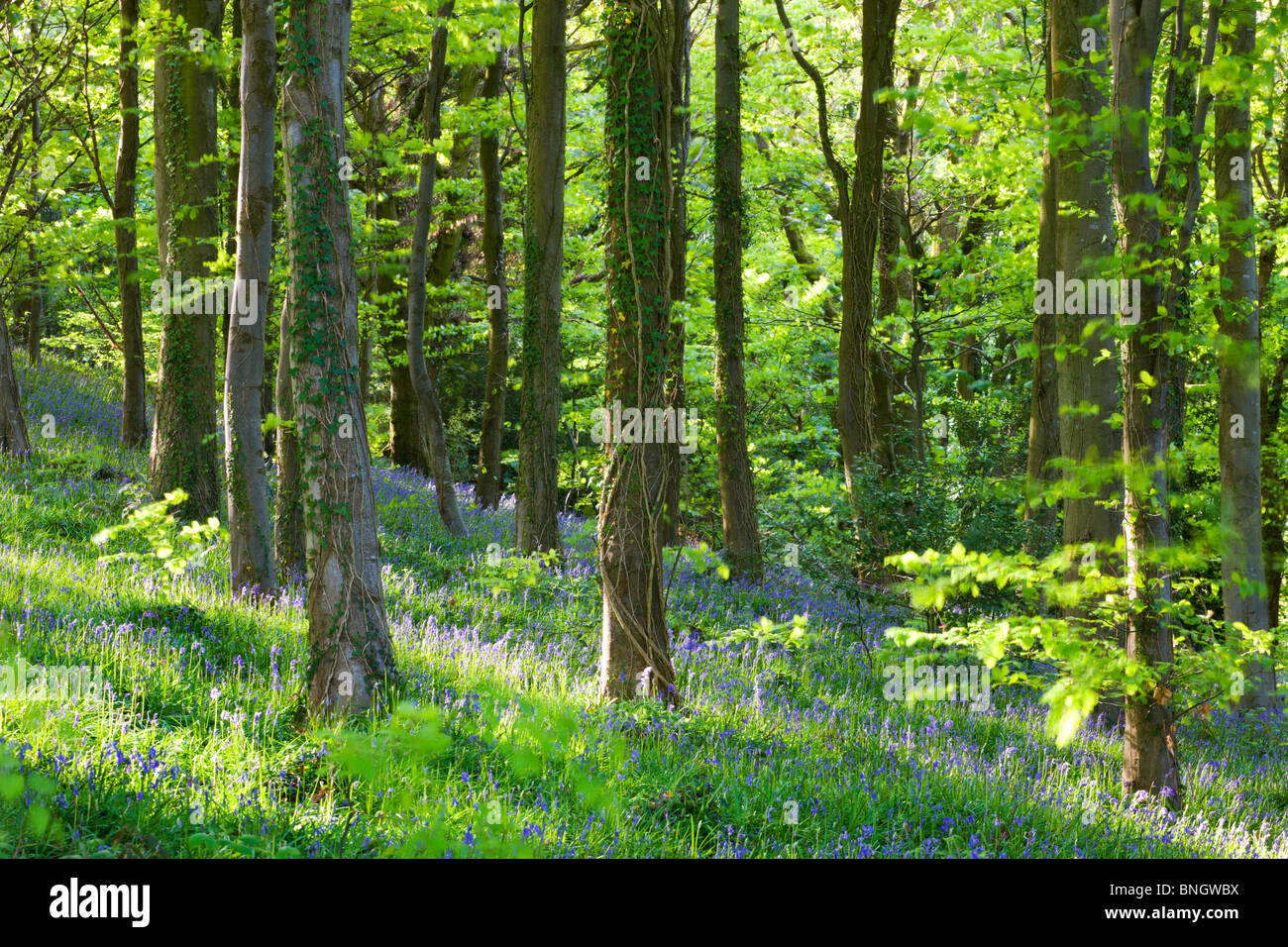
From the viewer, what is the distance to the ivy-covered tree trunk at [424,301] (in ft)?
38.0

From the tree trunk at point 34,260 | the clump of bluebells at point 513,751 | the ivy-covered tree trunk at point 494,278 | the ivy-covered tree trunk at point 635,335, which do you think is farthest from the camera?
Result: the tree trunk at point 34,260

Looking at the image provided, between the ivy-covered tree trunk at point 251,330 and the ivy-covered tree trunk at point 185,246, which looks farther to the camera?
the ivy-covered tree trunk at point 185,246

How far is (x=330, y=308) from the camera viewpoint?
5.07m

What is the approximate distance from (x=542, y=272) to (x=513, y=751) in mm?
6390

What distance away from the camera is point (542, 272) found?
10.1 meters

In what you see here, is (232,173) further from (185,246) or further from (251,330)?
(251,330)

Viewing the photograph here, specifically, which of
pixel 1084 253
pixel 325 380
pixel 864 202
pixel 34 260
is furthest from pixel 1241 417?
pixel 34 260

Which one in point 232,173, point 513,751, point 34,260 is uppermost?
point 232,173

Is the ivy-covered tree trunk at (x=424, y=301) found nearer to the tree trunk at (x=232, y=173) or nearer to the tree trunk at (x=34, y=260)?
the tree trunk at (x=232, y=173)

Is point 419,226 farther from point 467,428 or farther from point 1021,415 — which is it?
point 467,428

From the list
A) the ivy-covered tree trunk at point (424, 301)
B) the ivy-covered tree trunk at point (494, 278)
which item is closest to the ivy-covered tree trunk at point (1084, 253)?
the ivy-covered tree trunk at point (424, 301)

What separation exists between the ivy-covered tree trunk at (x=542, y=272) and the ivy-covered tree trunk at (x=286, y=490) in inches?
107

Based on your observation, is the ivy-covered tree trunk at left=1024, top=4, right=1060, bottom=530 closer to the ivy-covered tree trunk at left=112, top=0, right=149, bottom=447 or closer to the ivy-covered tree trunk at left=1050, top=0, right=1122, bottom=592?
the ivy-covered tree trunk at left=1050, top=0, right=1122, bottom=592
